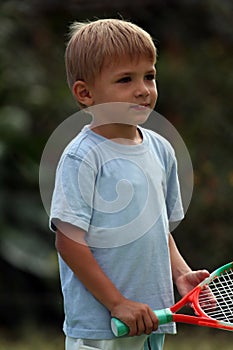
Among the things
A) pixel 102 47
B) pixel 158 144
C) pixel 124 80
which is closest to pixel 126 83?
pixel 124 80

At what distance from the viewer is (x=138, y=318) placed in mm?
2768

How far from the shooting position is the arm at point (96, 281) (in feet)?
9.12

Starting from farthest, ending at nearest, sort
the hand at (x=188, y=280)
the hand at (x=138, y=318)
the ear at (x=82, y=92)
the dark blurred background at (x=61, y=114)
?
the dark blurred background at (x=61, y=114) < the hand at (x=188, y=280) < the ear at (x=82, y=92) < the hand at (x=138, y=318)

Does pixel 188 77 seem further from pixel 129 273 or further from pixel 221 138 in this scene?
pixel 129 273

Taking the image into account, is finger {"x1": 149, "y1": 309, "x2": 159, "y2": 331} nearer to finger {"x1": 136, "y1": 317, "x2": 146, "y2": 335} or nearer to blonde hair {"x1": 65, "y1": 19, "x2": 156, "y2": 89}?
finger {"x1": 136, "y1": 317, "x2": 146, "y2": 335}

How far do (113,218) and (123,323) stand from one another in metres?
0.31

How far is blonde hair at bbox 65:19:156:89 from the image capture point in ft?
9.37

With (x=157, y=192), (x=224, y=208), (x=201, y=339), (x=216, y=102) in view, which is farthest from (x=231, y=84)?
(x=157, y=192)

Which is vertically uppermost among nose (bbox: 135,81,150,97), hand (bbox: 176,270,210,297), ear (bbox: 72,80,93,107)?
nose (bbox: 135,81,150,97)

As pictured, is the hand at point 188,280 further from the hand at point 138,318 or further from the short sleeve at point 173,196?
the hand at point 138,318

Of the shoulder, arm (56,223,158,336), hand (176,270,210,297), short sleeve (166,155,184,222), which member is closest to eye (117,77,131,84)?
the shoulder

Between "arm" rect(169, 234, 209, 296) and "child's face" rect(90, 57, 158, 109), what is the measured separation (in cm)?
50

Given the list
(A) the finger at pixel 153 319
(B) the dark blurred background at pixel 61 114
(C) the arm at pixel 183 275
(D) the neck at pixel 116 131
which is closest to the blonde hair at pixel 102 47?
(D) the neck at pixel 116 131

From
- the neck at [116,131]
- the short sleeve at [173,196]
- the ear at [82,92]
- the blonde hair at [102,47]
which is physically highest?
the blonde hair at [102,47]
